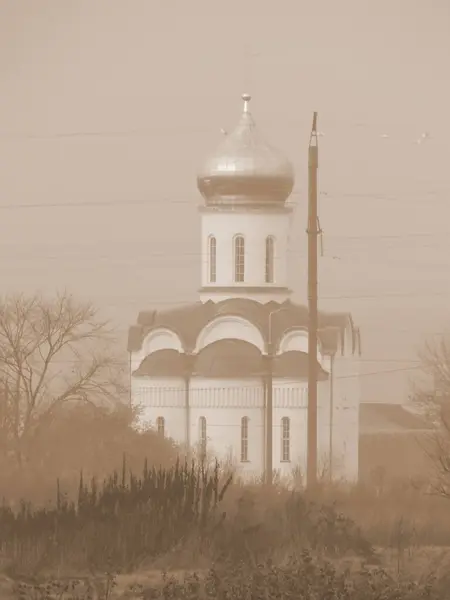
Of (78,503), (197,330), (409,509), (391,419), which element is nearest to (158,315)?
(197,330)

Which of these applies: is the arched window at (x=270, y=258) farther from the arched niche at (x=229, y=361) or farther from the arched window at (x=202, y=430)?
the arched window at (x=202, y=430)

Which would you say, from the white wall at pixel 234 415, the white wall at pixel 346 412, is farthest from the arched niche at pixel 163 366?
the white wall at pixel 346 412

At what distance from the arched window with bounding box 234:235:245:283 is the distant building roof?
16.4 ft

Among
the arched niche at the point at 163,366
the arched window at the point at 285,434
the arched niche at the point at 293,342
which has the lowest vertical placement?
the arched window at the point at 285,434

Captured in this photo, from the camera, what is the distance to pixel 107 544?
1859 centimetres

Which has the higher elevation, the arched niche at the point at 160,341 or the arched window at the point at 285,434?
the arched niche at the point at 160,341

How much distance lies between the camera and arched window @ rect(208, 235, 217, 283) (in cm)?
4206

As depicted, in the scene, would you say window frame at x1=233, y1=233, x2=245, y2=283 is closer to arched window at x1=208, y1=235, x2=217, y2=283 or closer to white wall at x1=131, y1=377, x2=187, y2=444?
arched window at x1=208, y1=235, x2=217, y2=283

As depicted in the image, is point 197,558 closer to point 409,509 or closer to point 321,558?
point 321,558

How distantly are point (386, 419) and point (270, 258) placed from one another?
6148mm

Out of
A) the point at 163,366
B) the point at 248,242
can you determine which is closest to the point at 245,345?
the point at 163,366

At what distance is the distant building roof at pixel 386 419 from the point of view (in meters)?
46.2

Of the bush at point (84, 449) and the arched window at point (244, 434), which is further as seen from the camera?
the arched window at point (244, 434)

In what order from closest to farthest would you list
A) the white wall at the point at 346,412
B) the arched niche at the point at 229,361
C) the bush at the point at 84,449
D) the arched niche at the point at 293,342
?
the bush at the point at 84,449 < the white wall at the point at 346,412 < the arched niche at the point at 229,361 < the arched niche at the point at 293,342
